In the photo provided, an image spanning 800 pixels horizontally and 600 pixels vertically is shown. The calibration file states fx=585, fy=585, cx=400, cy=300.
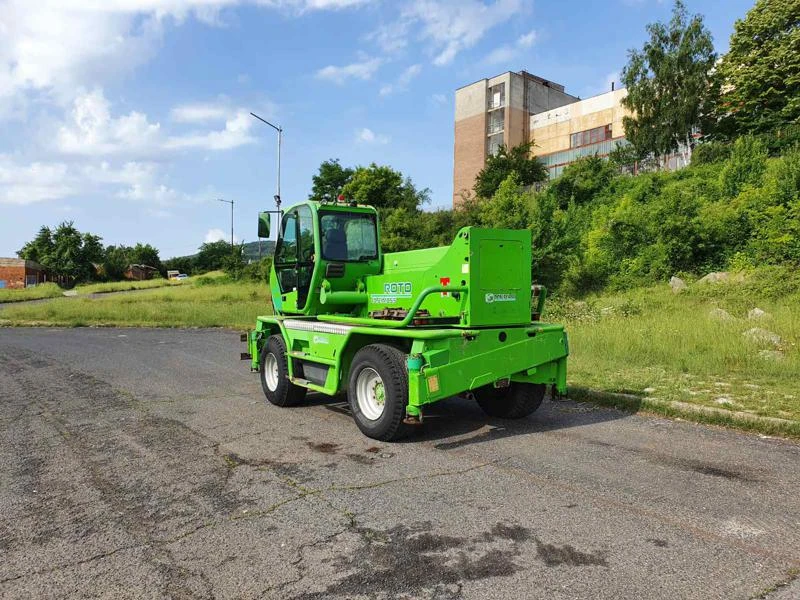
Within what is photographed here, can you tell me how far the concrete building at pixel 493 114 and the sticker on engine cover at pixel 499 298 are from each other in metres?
57.1

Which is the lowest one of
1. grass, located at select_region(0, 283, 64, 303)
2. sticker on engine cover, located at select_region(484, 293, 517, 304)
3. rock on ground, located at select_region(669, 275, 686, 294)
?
grass, located at select_region(0, 283, 64, 303)

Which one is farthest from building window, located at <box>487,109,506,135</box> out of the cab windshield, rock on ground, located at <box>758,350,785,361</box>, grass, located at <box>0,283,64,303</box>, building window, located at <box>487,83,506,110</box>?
the cab windshield

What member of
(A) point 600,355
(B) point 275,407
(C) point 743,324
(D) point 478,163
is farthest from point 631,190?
(D) point 478,163

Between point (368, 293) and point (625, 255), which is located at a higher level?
point (625, 255)

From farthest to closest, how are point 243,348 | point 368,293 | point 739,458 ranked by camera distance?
point 243,348 < point 368,293 < point 739,458

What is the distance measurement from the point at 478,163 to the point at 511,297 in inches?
2479

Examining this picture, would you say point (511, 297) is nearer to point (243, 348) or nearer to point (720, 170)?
point (243, 348)

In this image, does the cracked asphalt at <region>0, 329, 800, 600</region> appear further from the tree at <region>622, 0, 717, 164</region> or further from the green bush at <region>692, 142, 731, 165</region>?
the tree at <region>622, 0, 717, 164</region>

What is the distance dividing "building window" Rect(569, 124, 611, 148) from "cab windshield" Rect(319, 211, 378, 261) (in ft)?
184

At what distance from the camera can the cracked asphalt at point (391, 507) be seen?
130 inches

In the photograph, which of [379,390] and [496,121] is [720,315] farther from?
[496,121]

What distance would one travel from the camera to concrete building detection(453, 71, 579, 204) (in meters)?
64.2

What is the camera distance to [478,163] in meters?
67.3

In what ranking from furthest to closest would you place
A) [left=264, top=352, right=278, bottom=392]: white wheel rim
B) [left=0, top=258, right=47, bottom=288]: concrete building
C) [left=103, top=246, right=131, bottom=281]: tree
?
[left=103, top=246, right=131, bottom=281]: tree < [left=0, top=258, right=47, bottom=288]: concrete building < [left=264, top=352, right=278, bottom=392]: white wheel rim
